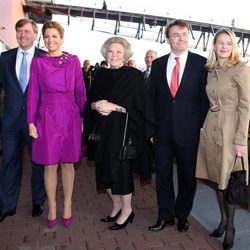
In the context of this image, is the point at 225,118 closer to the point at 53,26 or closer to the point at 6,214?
the point at 53,26

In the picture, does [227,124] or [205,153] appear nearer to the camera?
[227,124]

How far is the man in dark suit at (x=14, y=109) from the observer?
374 cm

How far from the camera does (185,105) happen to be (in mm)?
3416

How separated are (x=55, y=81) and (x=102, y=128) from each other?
0.65m

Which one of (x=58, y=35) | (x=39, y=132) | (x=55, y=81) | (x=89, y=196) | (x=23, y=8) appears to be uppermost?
(x=23, y=8)

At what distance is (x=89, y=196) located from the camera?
4770mm

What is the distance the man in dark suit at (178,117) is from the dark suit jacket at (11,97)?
1375 millimetres

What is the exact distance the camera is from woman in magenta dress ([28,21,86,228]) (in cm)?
348

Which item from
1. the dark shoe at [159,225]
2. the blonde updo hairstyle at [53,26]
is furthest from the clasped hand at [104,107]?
the dark shoe at [159,225]

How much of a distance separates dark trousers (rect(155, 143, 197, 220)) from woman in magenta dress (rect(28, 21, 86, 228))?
0.88 meters

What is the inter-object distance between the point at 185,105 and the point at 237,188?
2.96 feet

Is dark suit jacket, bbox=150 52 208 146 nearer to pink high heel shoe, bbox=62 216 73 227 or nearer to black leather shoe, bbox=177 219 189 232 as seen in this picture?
black leather shoe, bbox=177 219 189 232

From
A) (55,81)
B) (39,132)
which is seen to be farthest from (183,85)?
(39,132)

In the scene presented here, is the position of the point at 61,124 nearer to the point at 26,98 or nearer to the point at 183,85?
the point at 26,98
